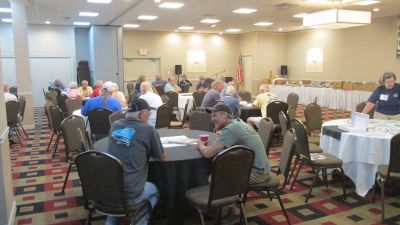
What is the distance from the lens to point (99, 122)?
5207 mm

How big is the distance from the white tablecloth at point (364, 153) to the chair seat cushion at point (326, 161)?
0.10 meters

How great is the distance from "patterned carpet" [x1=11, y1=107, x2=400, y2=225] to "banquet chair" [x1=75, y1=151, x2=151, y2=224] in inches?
33.9

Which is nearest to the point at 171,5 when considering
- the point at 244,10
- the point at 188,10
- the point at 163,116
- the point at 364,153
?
the point at 188,10

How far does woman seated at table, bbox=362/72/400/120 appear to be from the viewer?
5.16m

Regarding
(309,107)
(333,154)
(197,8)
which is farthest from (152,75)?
(333,154)

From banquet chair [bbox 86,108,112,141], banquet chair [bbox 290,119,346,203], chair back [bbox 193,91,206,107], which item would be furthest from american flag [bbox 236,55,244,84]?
banquet chair [bbox 290,119,346,203]

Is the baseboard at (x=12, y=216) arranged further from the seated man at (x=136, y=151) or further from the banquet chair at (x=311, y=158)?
the banquet chair at (x=311, y=158)

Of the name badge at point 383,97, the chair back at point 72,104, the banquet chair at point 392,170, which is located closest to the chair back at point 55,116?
the chair back at point 72,104

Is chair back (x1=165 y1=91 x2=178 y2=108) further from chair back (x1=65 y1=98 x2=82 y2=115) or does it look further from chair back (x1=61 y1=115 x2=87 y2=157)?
chair back (x1=61 y1=115 x2=87 y2=157)

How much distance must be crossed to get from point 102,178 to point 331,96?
1114 cm

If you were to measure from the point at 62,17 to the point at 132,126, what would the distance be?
10665mm

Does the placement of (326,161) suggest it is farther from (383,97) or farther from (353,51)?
(353,51)

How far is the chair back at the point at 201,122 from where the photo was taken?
4.93m

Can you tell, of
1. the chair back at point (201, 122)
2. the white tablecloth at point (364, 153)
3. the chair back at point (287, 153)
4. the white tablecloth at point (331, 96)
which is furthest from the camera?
the white tablecloth at point (331, 96)
